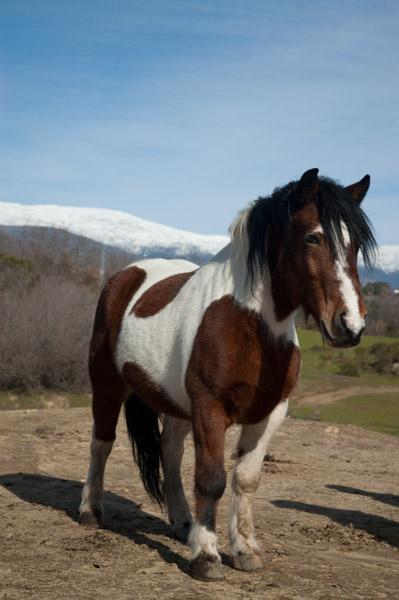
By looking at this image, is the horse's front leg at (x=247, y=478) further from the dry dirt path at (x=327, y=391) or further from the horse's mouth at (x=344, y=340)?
the dry dirt path at (x=327, y=391)

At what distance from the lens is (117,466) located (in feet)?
26.4

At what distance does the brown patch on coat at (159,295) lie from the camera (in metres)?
4.88

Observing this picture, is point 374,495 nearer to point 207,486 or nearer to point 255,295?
point 207,486

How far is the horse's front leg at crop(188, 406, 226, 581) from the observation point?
13.1ft

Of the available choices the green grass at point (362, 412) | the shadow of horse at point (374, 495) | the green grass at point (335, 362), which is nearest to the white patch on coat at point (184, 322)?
the shadow of horse at point (374, 495)

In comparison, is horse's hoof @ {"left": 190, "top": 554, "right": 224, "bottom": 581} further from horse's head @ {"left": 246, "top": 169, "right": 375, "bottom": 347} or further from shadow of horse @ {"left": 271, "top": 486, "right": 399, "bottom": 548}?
shadow of horse @ {"left": 271, "top": 486, "right": 399, "bottom": 548}

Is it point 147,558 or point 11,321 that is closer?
point 147,558

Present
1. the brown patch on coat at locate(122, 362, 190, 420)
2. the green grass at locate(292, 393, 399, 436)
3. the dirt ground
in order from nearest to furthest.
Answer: the dirt ground, the brown patch on coat at locate(122, 362, 190, 420), the green grass at locate(292, 393, 399, 436)

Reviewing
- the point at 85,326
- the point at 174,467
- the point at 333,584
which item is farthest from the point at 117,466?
the point at 85,326

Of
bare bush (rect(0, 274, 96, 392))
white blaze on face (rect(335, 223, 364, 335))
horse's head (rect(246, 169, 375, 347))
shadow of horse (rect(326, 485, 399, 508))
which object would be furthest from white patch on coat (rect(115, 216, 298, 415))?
bare bush (rect(0, 274, 96, 392))

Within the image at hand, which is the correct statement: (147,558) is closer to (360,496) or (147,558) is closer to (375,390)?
(360,496)

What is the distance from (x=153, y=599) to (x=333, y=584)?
3.81 feet

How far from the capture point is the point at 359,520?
6270 millimetres

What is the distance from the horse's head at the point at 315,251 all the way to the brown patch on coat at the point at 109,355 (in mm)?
1657
